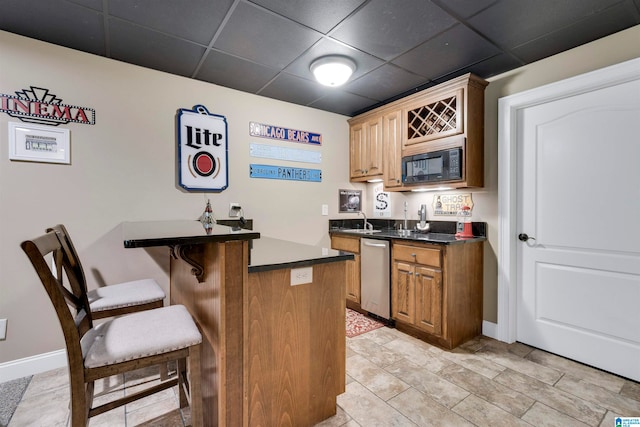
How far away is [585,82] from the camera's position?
215 cm

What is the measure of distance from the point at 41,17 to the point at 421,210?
348cm

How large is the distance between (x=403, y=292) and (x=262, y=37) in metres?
2.47

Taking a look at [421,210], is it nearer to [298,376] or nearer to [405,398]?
[405,398]

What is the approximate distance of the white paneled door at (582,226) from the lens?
204cm

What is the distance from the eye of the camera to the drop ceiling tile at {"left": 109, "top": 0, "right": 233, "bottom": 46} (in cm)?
174

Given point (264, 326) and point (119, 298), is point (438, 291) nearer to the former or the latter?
point (264, 326)

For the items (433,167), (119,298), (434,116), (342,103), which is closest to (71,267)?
(119,298)

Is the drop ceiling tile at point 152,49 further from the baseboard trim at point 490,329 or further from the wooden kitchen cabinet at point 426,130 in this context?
the baseboard trim at point 490,329

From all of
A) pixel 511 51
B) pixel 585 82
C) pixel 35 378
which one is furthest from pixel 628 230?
pixel 35 378

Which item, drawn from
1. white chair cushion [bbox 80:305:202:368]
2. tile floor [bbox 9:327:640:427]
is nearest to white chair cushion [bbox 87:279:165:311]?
white chair cushion [bbox 80:305:202:368]

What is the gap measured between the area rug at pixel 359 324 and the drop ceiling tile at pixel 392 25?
251 cm

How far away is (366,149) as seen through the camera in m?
3.58

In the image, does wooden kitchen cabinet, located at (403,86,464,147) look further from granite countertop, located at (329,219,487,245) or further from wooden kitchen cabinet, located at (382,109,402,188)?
granite countertop, located at (329,219,487,245)

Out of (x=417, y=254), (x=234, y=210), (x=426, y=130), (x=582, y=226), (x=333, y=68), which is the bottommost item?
(x=417, y=254)
